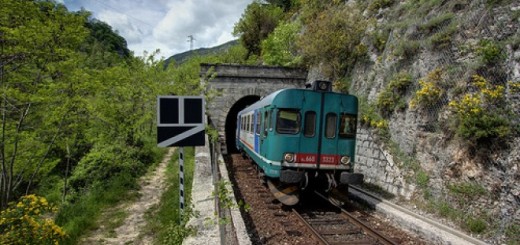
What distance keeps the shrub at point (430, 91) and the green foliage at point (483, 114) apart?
3.64 ft

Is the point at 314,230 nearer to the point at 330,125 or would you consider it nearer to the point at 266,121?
the point at 330,125

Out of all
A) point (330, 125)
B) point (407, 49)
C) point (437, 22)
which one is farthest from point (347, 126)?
point (437, 22)

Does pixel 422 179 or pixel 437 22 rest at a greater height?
pixel 437 22

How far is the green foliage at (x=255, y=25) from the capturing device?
116 ft

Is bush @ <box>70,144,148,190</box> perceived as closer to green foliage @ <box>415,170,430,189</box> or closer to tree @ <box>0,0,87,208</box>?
tree @ <box>0,0,87,208</box>

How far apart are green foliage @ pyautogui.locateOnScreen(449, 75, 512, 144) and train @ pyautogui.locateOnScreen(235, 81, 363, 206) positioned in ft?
7.80

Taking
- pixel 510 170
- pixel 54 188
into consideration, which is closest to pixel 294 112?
pixel 510 170

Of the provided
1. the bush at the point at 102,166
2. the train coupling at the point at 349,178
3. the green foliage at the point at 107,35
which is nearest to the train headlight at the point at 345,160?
the train coupling at the point at 349,178

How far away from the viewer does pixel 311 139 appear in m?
8.28

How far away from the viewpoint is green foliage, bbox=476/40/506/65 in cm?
763

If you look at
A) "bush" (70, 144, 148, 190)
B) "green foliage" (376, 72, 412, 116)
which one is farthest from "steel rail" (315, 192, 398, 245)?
"bush" (70, 144, 148, 190)

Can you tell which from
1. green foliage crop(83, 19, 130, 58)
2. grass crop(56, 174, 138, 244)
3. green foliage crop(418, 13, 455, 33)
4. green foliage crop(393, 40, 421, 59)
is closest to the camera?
Result: grass crop(56, 174, 138, 244)

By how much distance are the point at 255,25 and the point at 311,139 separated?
29598 millimetres

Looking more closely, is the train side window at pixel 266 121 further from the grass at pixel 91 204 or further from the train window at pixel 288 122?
the grass at pixel 91 204
